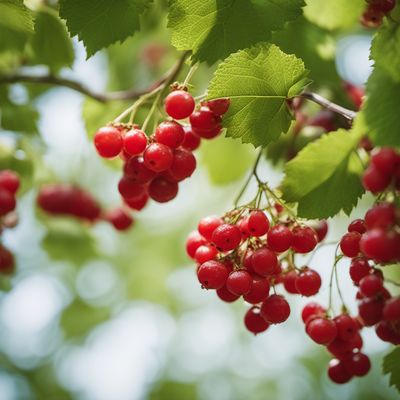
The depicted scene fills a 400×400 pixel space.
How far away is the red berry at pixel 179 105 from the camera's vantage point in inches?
72.6

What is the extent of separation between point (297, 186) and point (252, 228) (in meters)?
0.25

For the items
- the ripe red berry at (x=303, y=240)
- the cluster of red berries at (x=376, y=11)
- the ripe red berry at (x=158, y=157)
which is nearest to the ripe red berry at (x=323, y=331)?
the ripe red berry at (x=303, y=240)

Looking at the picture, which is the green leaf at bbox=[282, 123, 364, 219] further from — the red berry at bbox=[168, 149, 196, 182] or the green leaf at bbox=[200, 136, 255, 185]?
the green leaf at bbox=[200, 136, 255, 185]

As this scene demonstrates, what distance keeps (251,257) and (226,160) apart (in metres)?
2.04

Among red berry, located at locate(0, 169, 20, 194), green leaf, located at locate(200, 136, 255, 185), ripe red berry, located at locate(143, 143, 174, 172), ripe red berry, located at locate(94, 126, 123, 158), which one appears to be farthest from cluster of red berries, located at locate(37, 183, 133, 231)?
ripe red berry, located at locate(143, 143, 174, 172)

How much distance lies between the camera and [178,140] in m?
1.88

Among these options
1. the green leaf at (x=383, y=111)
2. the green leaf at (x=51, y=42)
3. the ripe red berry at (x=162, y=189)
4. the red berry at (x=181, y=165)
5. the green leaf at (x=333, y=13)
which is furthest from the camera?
the green leaf at (x=51, y=42)

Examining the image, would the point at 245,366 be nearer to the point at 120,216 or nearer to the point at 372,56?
the point at 120,216

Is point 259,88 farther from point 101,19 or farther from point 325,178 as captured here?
point 101,19

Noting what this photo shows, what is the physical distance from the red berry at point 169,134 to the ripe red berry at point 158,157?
23 mm

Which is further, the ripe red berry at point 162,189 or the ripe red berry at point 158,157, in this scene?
the ripe red berry at point 162,189

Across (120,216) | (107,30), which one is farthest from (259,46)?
(120,216)

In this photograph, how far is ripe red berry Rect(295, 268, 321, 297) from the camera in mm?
1908

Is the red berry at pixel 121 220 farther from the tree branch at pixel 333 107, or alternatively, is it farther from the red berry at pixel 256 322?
the tree branch at pixel 333 107
